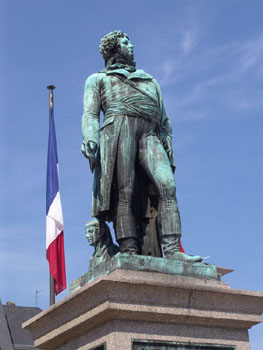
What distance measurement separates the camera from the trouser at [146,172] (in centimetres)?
762

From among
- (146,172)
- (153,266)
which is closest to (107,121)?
(146,172)

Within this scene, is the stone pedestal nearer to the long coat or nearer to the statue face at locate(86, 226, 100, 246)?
the statue face at locate(86, 226, 100, 246)

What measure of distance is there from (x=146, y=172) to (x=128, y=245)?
0.96 m

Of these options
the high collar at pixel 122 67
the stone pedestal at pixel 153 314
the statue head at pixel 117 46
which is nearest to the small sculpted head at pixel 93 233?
the stone pedestal at pixel 153 314

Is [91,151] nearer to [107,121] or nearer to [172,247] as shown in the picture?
[107,121]

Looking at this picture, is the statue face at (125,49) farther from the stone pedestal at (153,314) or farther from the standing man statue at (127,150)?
the stone pedestal at (153,314)

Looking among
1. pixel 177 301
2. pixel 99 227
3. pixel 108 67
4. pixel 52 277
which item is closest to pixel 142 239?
pixel 99 227

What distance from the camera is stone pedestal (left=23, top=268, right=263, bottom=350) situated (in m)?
6.58

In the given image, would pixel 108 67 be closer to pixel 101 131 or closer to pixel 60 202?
pixel 101 131

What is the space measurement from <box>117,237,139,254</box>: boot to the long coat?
43cm

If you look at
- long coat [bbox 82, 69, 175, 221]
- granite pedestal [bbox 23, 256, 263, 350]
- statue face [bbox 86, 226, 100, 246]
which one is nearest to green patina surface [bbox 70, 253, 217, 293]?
granite pedestal [bbox 23, 256, 263, 350]

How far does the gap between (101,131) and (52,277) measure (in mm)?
7482

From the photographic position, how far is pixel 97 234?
26.0 ft

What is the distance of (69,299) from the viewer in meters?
7.04
